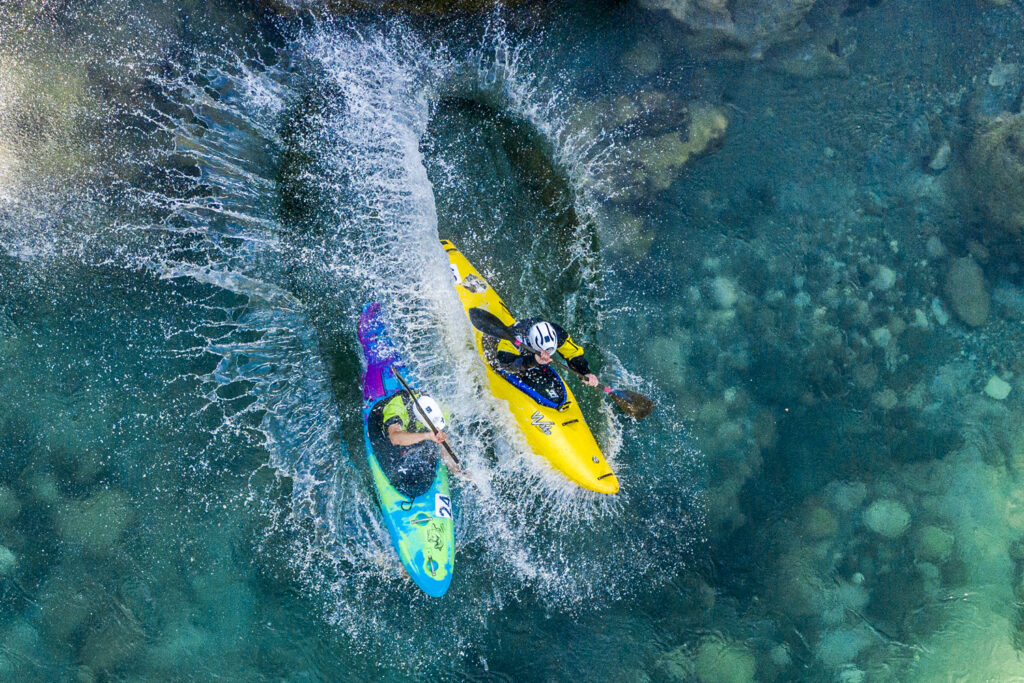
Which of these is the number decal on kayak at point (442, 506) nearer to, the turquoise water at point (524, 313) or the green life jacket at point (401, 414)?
the turquoise water at point (524, 313)

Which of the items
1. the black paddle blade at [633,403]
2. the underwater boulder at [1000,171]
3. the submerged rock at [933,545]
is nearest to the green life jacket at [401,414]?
the black paddle blade at [633,403]

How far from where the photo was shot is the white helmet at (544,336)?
6129 millimetres

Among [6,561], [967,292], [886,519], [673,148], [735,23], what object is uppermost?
[735,23]

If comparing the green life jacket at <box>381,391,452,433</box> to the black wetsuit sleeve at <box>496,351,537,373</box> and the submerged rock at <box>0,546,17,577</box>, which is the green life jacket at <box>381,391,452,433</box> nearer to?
the black wetsuit sleeve at <box>496,351,537,373</box>

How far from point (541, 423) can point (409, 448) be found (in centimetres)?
118

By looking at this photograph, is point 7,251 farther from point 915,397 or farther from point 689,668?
point 915,397

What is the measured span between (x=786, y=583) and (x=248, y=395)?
5.36 meters

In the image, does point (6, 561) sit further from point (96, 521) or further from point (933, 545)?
point (933, 545)

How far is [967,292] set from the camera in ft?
26.0

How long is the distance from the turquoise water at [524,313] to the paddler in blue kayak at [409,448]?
39cm

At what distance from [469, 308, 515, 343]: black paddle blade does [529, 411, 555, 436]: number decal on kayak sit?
701 millimetres

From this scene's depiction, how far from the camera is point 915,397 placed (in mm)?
7711

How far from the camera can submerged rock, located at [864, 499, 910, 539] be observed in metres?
7.47

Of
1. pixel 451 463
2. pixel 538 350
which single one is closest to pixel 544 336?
pixel 538 350
